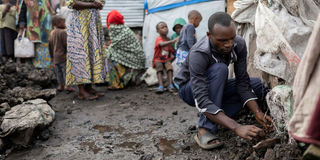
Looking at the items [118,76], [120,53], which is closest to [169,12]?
[120,53]

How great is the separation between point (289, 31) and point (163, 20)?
462 centimetres

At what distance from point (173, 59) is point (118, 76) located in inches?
46.5

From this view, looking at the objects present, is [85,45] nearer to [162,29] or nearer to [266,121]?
[162,29]

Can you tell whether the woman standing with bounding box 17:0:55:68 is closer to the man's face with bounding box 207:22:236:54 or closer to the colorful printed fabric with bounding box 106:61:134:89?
the colorful printed fabric with bounding box 106:61:134:89

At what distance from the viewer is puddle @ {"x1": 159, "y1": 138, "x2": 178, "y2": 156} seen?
2442mm

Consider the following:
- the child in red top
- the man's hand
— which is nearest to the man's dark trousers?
the man's hand

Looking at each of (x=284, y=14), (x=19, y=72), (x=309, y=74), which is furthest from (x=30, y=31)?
(x=309, y=74)

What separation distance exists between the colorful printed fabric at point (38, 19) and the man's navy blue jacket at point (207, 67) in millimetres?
5174

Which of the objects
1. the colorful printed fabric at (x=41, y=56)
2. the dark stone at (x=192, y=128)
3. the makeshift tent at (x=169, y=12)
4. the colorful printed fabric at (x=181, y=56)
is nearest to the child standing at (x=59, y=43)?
the colorful printed fabric at (x=41, y=56)

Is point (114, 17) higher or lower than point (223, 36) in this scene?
higher

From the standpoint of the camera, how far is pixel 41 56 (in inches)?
262

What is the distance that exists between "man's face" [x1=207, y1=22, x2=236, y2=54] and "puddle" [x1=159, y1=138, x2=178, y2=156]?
96 centimetres

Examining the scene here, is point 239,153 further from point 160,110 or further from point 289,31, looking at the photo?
point 160,110

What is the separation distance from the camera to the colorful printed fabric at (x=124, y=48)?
5.76 meters
